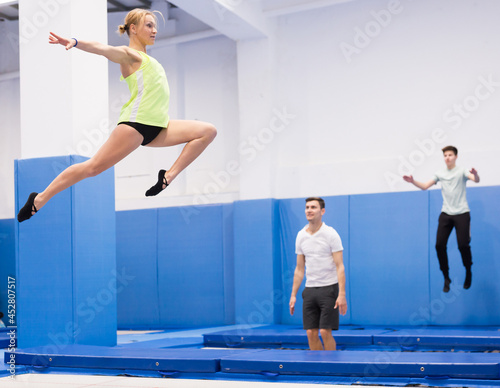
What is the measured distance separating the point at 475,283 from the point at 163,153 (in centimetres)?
→ 551

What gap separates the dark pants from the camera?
27.4 feet

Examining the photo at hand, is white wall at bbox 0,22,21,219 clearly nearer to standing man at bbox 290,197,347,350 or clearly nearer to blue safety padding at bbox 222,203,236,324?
blue safety padding at bbox 222,203,236,324

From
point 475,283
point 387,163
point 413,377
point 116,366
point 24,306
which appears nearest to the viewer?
point 413,377

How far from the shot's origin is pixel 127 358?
19.1 feet

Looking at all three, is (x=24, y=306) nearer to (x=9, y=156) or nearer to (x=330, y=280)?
(x=330, y=280)

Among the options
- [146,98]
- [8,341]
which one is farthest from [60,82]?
[146,98]

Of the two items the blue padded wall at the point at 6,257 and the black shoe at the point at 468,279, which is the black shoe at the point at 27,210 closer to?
the black shoe at the point at 468,279

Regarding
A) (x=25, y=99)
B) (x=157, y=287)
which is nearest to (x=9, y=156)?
(x=157, y=287)

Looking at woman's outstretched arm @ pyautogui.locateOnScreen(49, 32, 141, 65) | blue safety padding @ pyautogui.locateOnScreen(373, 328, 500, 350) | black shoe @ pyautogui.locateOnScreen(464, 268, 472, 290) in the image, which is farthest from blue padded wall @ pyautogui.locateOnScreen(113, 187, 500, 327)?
woman's outstretched arm @ pyautogui.locateOnScreen(49, 32, 141, 65)

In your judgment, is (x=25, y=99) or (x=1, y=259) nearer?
(x=25, y=99)

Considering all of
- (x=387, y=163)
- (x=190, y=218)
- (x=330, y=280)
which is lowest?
(x=330, y=280)

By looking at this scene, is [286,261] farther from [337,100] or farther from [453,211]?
[453,211]

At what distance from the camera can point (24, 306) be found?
7305 mm

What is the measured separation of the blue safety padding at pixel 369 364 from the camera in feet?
16.3
